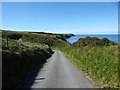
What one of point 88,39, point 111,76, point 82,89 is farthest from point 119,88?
point 88,39

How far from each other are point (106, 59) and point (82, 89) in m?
5.20

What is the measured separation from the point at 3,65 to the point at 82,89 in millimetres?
5823

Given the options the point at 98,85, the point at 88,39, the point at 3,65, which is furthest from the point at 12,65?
the point at 88,39

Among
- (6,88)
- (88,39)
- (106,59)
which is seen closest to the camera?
(6,88)

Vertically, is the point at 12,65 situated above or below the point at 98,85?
above

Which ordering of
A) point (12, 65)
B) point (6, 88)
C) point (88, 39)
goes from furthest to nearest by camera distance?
point (88, 39)
point (12, 65)
point (6, 88)

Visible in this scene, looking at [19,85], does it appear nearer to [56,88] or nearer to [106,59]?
[56,88]

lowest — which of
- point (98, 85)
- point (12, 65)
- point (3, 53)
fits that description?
point (98, 85)

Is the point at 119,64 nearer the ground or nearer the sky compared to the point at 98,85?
nearer the sky

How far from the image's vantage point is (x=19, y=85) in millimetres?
11258

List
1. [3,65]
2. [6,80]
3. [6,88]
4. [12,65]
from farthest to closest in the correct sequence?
[12,65], [3,65], [6,80], [6,88]

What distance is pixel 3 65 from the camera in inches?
461

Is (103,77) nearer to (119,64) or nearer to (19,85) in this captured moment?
(119,64)

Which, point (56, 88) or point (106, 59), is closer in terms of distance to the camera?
point (56, 88)
